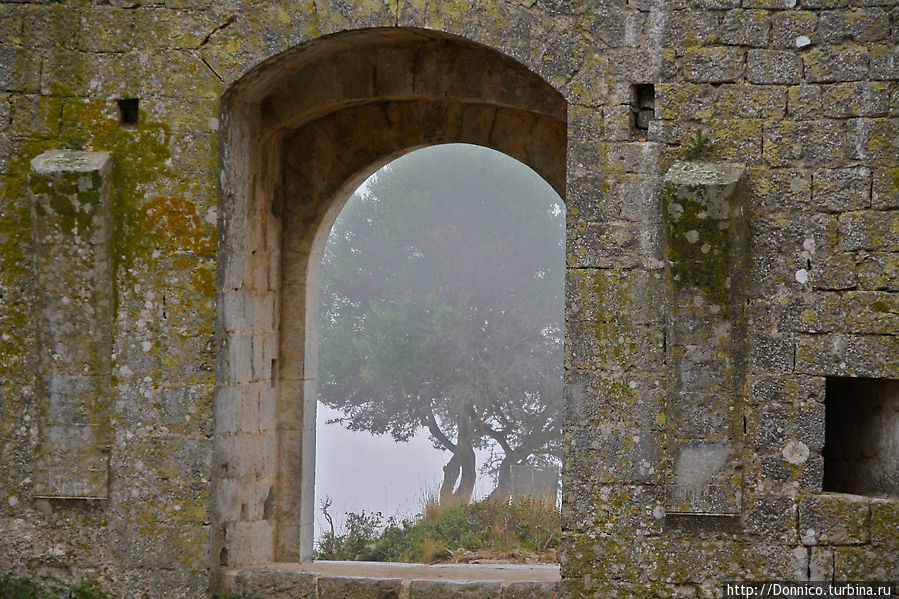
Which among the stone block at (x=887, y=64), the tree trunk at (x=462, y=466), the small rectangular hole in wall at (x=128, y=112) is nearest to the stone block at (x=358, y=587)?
the small rectangular hole in wall at (x=128, y=112)

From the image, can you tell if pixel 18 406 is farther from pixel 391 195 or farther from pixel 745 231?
pixel 391 195

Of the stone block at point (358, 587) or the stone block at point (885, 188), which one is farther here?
the stone block at point (358, 587)

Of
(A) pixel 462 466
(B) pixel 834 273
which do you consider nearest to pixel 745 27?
(B) pixel 834 273

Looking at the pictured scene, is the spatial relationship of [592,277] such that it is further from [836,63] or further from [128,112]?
[128,112]

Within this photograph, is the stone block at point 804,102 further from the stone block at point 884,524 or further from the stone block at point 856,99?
the stone block at point 884,524

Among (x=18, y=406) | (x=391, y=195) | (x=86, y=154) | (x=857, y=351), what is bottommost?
(x=18, y=406)

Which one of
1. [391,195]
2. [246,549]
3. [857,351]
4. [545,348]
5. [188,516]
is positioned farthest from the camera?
[391,195]

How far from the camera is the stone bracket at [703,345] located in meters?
5.56

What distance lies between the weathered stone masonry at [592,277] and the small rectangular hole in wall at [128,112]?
82 millimetres

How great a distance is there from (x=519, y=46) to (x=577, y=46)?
12.7 inches

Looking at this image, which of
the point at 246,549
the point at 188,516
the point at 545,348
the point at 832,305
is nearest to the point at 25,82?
the point at 188,516

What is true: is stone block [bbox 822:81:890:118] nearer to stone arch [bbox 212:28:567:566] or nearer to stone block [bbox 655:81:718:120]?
stone block [bbox 655:81:718:120]

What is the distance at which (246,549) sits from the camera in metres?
6.86

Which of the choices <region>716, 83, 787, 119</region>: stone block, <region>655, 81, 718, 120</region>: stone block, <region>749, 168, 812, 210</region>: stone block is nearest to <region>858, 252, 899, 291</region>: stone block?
<region>749, 168, 812, 210</region>: stone block
